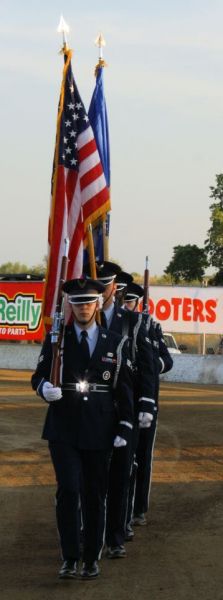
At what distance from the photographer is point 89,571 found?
25.0 feet

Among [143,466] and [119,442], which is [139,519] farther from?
[119,442]

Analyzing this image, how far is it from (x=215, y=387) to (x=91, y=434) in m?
17.4

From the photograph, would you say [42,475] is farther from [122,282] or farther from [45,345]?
[45,345]

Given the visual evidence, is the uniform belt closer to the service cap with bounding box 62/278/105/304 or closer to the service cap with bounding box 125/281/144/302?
the service cap with bounding box 62/278/105/304

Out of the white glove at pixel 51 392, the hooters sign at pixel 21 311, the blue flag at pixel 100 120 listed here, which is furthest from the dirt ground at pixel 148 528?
the hooters sign at pixel 21 311

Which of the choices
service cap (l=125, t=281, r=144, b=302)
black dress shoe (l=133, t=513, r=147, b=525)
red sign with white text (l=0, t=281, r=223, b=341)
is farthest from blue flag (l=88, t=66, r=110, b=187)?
red sign with white text (l=0, t=281, r=223, b=341)

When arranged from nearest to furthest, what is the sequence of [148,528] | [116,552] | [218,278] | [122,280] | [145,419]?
[116,552], [145,419], [148,528], [122,280], [218,278]

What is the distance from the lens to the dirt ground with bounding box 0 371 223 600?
7344mm

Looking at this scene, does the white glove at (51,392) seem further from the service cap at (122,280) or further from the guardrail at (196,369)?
the guardrail at (196,369)

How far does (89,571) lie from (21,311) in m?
21.6

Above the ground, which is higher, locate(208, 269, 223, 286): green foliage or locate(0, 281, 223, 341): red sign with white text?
locate(208, 269, 223, 286): green foliage

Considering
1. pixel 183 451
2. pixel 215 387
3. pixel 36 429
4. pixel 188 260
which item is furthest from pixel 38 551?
pixel 188 260

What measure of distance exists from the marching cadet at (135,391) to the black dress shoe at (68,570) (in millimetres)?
588

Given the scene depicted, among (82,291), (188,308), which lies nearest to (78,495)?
(82,291)
